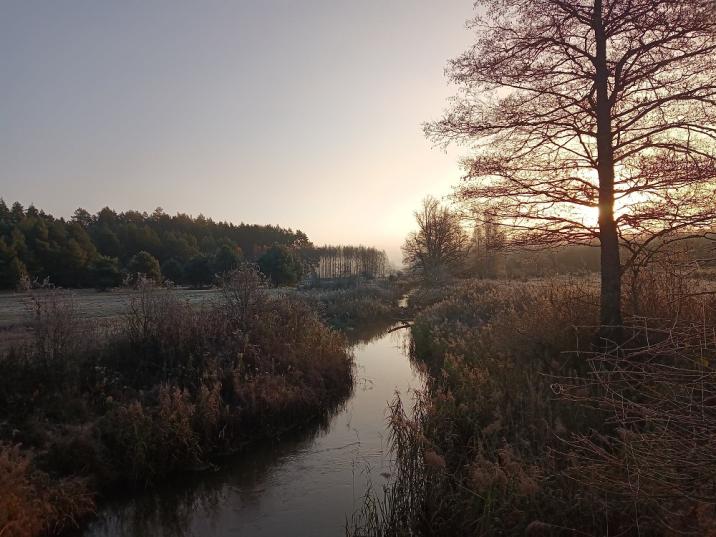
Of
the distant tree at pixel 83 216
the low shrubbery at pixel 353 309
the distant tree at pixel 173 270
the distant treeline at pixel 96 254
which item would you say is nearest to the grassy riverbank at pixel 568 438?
the low shrubbery at pixel 353 309

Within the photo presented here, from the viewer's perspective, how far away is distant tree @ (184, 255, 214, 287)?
5438cm

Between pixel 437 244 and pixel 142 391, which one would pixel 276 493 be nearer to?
pixel 142 391

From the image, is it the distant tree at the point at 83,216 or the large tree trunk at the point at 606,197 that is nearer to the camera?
the large tree trunk at the point at 606,197

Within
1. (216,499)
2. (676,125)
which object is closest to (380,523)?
(216,499)

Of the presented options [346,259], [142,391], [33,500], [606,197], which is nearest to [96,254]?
[142,391]

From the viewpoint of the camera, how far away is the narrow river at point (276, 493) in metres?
7.03

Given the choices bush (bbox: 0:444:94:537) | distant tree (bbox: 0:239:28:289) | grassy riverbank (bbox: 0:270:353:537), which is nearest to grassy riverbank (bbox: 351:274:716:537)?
grassy riverbank (bbox: 0:270:353:537)

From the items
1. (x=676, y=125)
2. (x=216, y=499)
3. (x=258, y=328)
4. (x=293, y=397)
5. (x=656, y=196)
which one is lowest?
(x=216, y=499)

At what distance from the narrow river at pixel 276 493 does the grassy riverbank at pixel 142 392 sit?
0.51 meters

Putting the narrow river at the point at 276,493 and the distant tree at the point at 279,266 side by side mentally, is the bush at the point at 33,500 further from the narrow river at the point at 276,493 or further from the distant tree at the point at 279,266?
the distant tree at the point at 279,266

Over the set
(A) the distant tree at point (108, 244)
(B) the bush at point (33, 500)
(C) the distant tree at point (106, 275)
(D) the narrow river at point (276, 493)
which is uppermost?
(A) the distant tree at point (108, 244)

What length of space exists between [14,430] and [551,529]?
25.5 feet

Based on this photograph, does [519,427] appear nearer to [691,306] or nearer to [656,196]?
[691,306]

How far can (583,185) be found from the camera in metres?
9.00
